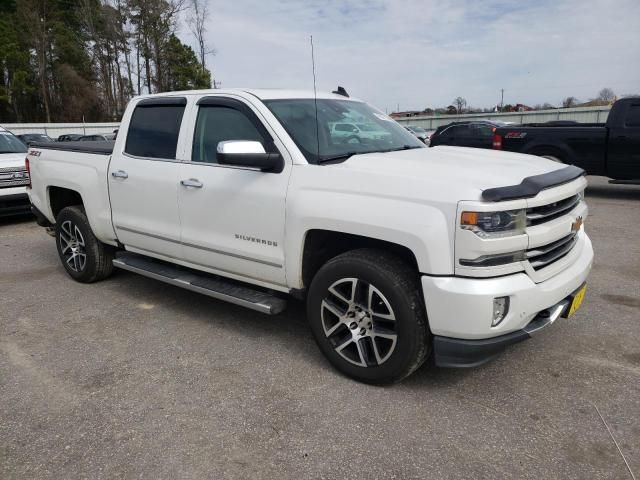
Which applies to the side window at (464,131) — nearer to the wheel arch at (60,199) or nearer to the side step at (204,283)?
the wheel arch at (60,199)

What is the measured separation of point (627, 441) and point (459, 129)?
14.6 metres

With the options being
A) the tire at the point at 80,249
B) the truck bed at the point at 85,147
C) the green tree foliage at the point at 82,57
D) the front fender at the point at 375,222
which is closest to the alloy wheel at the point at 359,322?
the front fender at the point at 375,222

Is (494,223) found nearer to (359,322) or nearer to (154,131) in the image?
(359,322)

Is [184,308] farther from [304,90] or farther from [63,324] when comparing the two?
[304,90]

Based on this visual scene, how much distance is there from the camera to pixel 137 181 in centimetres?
446

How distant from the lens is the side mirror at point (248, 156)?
3285 millimetres

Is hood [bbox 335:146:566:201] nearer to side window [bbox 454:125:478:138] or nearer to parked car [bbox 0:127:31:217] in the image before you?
parked car [bbox 0:127:31:217]

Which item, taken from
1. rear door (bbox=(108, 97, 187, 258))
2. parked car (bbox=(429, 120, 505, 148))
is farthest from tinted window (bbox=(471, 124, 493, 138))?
rear door (bbox=(108, 97, 187, 258))

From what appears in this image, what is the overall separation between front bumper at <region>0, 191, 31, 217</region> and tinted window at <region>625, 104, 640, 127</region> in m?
10.9

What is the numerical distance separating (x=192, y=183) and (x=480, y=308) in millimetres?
2334

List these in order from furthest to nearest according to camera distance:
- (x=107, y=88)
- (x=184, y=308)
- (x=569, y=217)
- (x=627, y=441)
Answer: (x=107, y=88)
(x=184, y=308)
(x=569, y=217)
(x=627, y=441)

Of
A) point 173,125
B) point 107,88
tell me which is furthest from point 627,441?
point 107,88

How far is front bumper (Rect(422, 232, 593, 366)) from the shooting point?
2742 millimetres

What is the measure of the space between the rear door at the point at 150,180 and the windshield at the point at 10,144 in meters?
5.98
